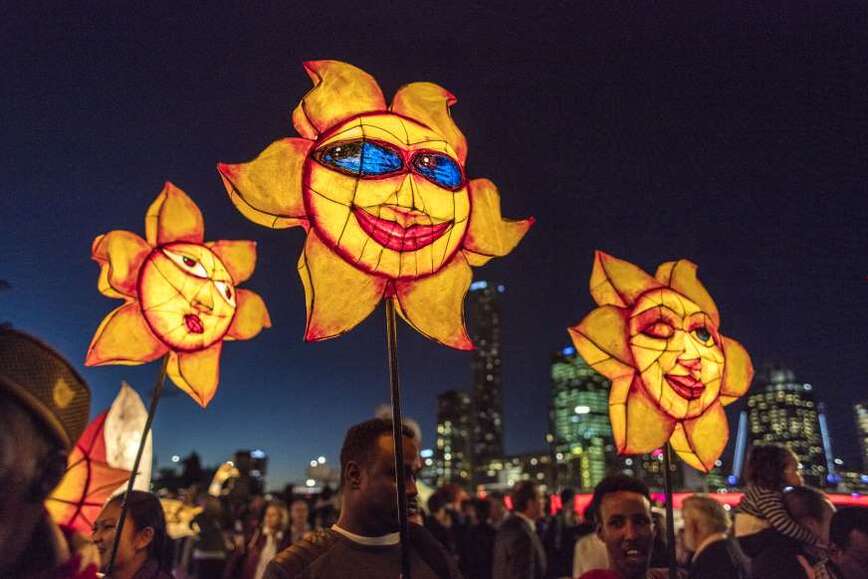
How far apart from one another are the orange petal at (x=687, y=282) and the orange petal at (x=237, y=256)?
10.3 ft

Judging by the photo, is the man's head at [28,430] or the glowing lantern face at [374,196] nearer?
the man's head at [28,430]

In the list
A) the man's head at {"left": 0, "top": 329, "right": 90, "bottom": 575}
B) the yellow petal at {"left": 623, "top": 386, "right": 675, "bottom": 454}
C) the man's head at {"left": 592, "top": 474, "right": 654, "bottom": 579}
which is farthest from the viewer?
the yellow petal at {"left": 623, "top": 386, "right": 675, "bottom": 454}

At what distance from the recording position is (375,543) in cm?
238

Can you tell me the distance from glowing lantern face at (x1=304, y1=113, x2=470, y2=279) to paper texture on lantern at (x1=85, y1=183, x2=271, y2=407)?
6.91ft

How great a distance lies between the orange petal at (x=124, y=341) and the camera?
4.14 metres

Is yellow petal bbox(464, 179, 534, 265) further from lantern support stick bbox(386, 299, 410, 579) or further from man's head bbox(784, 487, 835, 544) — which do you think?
man's head bbox(784, 487, 835, 544)

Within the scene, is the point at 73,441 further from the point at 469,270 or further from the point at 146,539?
the point at 146,539

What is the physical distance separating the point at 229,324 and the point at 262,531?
3.11m

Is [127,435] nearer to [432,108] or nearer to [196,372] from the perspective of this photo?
[196,372]

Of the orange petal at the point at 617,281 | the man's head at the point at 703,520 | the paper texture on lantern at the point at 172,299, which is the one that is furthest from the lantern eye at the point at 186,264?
the man's head at the point at 703,520

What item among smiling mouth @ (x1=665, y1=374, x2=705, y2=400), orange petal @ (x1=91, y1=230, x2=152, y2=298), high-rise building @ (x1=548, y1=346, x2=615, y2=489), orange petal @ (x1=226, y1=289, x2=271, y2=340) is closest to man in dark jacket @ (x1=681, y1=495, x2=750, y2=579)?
smiling mouth @ (x1=665, y1=374, x2=705, y2=400)

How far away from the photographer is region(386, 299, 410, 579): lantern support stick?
6.98ft

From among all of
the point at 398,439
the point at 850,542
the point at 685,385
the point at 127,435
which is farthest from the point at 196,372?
the point at 850,542

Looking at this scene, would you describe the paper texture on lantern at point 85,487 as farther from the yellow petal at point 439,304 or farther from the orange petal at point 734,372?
the orange petal at point 734,372
